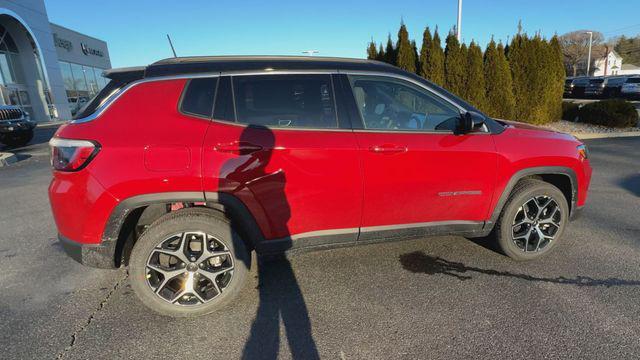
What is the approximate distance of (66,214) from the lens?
256cm

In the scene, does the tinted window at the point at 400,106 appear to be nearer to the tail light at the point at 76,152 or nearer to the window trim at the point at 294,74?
the window trim at the point at 294,74

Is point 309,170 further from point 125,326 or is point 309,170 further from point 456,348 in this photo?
point 125,326

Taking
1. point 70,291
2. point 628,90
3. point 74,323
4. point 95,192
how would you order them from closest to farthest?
point 95,192 < point 74,323 < point 70,291 < point 628,90

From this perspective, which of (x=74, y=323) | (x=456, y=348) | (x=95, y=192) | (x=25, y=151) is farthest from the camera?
(x=25, y=151)

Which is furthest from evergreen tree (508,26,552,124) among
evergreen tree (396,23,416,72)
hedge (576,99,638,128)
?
evergreen tree (396,23,416,72)

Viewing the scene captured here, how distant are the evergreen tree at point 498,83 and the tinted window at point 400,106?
1086 centimetres

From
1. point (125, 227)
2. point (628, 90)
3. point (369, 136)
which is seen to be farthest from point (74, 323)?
point (628, 90)

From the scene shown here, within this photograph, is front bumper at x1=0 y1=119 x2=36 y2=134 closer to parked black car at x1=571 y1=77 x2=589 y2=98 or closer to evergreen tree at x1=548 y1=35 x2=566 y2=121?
evergreen tree at x1=548 y1=35 x2=566 y2=121

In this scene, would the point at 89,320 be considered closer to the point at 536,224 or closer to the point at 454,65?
the point at 536,224

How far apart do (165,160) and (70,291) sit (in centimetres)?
169

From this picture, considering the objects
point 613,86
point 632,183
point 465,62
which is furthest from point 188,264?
point 613,86

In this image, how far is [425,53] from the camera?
12914mm

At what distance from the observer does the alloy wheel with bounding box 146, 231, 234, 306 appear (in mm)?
2668

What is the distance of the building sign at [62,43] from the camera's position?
31.7m
